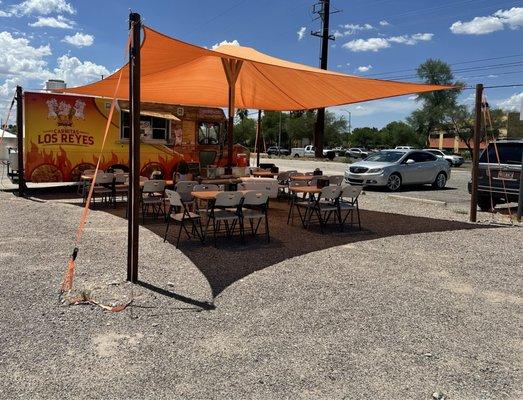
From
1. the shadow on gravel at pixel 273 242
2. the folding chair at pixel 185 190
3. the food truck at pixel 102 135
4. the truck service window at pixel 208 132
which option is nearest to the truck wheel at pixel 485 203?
the shadow on gravel at pixel 273 242

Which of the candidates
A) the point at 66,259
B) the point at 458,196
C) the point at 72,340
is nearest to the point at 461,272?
the point at 72,340

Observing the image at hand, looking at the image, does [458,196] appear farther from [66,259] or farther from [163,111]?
[66,259]

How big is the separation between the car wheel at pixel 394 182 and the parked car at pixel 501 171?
14.5ft

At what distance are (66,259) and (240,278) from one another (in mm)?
2320

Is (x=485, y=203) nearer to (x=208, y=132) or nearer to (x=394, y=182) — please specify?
(x=394, y=182)

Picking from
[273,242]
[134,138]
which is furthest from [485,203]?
[134,138]

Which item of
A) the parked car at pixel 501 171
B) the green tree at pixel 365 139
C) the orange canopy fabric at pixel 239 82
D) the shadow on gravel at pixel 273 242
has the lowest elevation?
the shadow on gravel at pixel 273 242

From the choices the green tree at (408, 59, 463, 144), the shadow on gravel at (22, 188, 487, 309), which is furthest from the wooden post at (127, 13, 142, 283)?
the green tree at (408, 59, 463, 144)

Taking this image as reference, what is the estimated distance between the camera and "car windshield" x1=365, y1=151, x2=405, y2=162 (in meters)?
16.1

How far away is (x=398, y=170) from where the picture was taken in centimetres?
1550

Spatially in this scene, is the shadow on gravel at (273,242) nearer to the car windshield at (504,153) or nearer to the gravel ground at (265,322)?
the gravel ground at (265,322)

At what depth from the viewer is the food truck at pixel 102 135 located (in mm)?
12094

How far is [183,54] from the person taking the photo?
7.50 m

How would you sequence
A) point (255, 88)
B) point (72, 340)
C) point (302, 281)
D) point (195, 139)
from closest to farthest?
point (72, 340) < point (302, 281) < point (255, 88) < point (195, 139)
